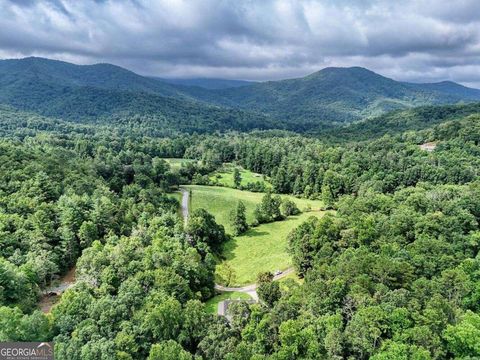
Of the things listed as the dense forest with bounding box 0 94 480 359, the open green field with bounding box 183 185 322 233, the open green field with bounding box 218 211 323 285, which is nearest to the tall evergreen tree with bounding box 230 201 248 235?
the open green field with bounding box 218 211 323 285

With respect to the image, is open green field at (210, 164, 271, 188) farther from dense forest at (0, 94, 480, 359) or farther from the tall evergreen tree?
the tall evergreen tree

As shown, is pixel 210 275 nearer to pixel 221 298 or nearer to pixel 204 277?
pixel 204 277

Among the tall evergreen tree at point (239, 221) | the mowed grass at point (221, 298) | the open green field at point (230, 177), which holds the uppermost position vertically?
the open green field at point (230, 177)

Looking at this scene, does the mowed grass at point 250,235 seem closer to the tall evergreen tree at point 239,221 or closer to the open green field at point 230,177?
the tall evergreen tree at point 239,221

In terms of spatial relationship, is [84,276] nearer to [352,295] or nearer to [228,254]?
[228,254]

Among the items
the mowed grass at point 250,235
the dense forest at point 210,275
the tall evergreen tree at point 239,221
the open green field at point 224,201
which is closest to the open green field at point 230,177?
the mowed grass at point 250,235

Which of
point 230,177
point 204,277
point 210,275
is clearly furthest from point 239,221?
point 230,177
